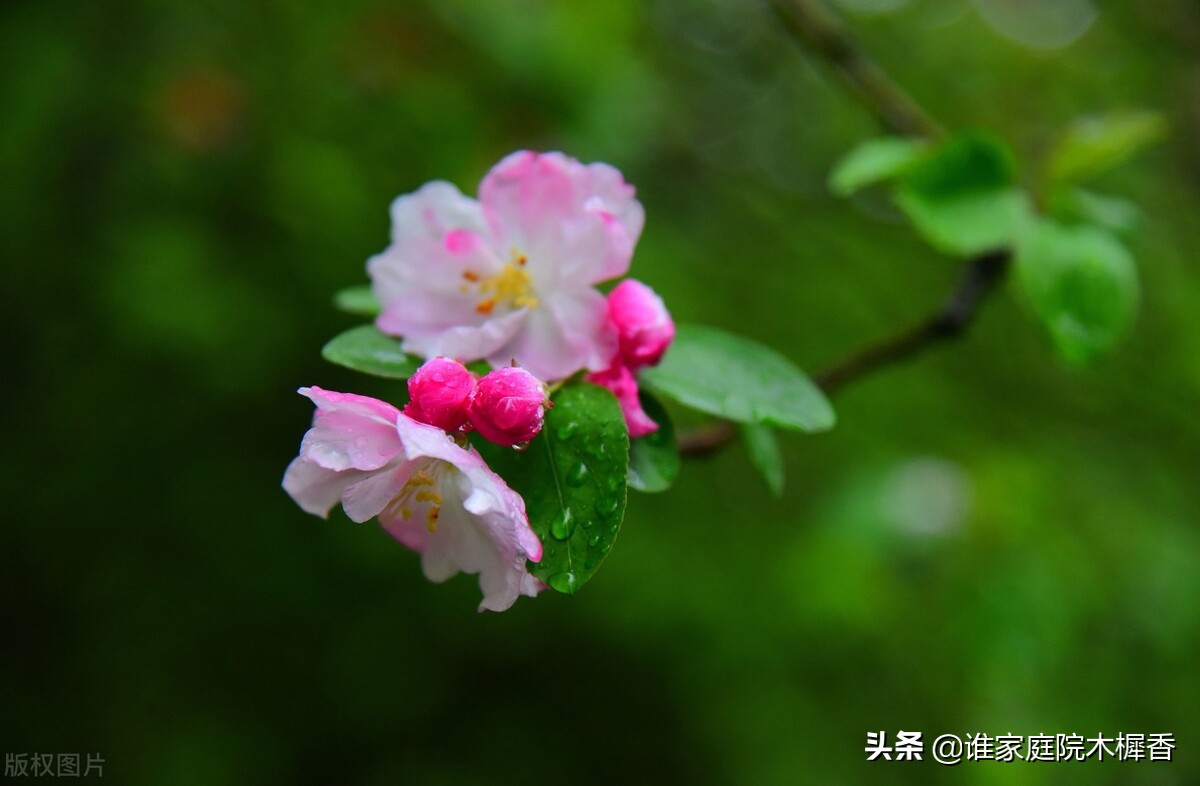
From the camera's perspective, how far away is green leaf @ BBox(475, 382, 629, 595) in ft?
2.22

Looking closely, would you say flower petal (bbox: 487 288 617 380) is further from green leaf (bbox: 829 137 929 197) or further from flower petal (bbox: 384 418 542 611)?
green leaf (bbox: 829 137 929 197)

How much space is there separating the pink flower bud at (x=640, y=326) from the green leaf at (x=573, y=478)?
6cm

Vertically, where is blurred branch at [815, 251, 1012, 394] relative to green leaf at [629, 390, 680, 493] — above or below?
above

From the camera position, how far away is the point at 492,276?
983mm

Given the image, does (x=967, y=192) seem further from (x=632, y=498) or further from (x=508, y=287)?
(x=632, y=498)

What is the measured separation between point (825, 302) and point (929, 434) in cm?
49

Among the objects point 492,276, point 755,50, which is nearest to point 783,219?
point 755,50

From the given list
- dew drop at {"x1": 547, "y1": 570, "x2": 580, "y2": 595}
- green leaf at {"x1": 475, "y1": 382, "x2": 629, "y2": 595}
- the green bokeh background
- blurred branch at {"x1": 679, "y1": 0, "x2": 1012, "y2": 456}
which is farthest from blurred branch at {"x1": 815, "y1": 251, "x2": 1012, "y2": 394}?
the green bokeh background

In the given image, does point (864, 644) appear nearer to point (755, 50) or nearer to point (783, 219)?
point (783, 219)

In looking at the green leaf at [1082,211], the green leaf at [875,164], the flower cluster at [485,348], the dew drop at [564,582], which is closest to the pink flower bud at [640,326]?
the flower cluster at [485,348]

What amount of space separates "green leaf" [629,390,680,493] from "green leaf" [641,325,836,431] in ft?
0.10

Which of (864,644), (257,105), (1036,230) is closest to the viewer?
(1036,230)

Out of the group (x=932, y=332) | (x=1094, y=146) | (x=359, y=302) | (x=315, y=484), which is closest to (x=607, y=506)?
(x=315, y=484)

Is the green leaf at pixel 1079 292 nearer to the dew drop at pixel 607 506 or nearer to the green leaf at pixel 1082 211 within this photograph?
the green leaf at pixel 1082 211
